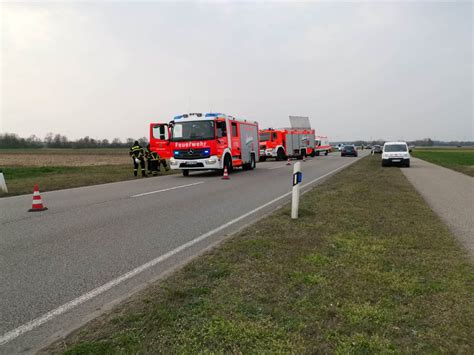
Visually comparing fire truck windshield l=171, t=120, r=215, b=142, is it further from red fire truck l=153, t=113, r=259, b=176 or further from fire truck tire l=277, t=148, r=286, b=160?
fire truck tire l=277, t=148, r=286, b=160

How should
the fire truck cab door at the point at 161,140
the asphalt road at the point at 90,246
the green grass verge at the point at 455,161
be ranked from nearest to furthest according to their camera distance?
the asphalt road at the point at 90,246 < the fire truck cab door at the point at 161,140 < the green grass verge at the point at 455,161

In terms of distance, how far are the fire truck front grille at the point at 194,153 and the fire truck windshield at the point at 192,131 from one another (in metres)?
0.57

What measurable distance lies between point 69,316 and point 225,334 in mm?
1582

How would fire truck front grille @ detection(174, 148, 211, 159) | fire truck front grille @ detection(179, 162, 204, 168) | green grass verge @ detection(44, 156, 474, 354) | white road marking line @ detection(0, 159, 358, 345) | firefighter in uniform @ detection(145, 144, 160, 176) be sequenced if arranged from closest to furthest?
green grass verge @ detection(44, 156, 474, 354), white road marking line @ detection(0, 159, 358, 345), fire truck front grille @ detection(174, 148, 211, 159), fire truck front grille @ detection(179, 162, 204, 168), firefighter in uniform @ detection(145, 144, 160, 176)

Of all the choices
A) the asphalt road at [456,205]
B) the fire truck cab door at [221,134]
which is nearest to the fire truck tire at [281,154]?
the fire truck cab door at [221,134]

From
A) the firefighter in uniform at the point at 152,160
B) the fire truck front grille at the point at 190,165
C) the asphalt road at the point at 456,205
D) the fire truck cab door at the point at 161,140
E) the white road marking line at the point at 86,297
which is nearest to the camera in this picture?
the white road marking line at the point at 86,297

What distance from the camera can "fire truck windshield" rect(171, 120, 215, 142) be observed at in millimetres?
17766

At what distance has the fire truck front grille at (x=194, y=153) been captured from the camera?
17.7 m

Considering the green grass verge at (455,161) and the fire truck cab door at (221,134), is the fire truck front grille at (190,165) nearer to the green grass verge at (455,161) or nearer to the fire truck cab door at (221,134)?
the fire truck cab door at (221,134)

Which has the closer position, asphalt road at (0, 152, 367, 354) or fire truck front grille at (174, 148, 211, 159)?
asphalt road at (0, 152, 367, 354)

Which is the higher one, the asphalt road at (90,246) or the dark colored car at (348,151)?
the dark colored car at (348,151)

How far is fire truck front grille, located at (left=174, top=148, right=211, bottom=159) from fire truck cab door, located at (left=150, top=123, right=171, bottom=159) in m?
1.08

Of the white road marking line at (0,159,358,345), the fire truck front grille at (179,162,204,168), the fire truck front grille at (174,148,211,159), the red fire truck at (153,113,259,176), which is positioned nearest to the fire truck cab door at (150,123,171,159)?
the red fire truck at (153,113,259,176)

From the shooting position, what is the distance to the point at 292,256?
5.16m
